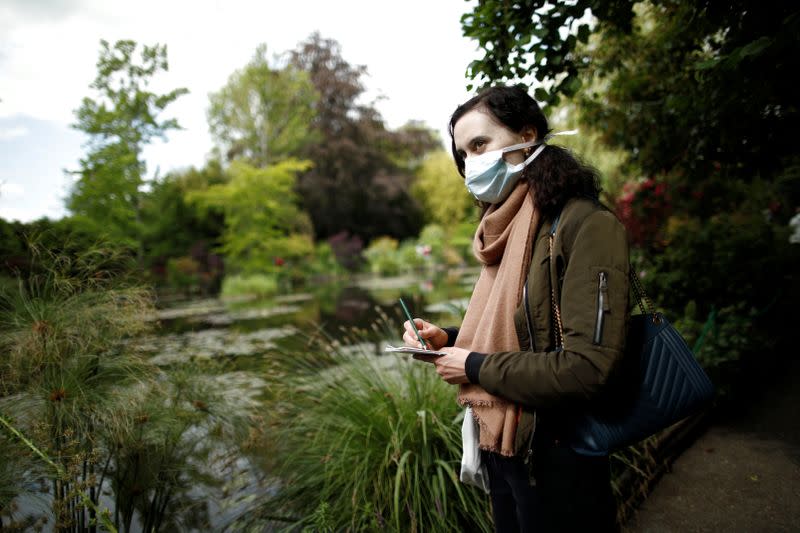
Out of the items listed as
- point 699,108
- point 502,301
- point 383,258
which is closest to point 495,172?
point 502,301

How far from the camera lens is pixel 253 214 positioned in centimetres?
1723

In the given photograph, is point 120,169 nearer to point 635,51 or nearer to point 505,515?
point 635,51

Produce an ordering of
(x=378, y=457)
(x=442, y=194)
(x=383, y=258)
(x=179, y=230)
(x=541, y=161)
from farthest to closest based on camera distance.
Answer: (x=442, y=194) < (x=383, y=258) < (x=179, y=230) < (x=378, y=457) < (x=541, y=161)

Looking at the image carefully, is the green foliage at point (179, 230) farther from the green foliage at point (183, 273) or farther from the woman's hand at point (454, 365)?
the woman's hand at point (454, 365)

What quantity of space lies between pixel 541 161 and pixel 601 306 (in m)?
0.39

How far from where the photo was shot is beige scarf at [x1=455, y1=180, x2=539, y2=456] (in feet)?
3.19

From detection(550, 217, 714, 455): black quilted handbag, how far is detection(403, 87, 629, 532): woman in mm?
37

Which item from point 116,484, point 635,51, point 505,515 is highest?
point 635,51

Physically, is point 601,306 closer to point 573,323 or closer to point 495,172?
point 573,323

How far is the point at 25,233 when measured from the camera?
1.91 metres

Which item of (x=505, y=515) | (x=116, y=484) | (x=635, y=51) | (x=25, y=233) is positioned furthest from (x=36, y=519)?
(x=635, y=51)

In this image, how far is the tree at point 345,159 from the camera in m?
23.0

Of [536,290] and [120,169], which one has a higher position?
[120,169]

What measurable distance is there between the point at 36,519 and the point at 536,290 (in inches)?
75.6
